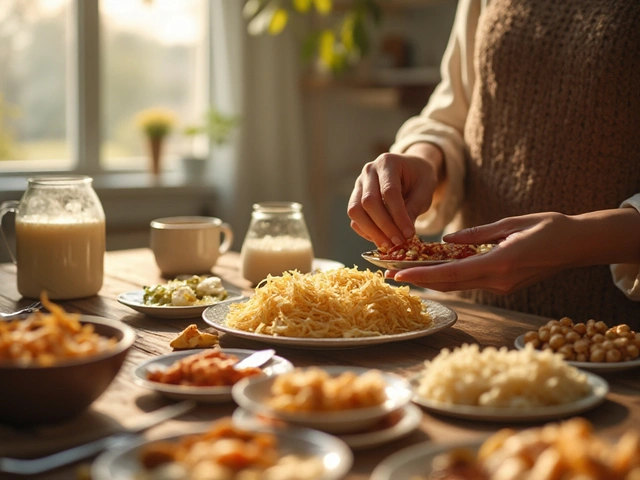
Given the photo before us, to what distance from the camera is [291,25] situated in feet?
13.8

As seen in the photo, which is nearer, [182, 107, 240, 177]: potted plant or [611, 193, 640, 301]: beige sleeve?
[611, 193, 640, 301]: beige sleeve

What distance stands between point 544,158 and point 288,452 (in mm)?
1227

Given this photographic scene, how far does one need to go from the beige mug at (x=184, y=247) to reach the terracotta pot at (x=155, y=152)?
221cm

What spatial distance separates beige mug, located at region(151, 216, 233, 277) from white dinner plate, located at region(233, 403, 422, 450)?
1041mm

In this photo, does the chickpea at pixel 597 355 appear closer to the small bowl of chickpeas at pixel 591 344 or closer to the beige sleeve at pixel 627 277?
the small bowl of chickpeas at pixel 591 344

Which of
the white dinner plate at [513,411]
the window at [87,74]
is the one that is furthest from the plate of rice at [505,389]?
the window at [87,74]

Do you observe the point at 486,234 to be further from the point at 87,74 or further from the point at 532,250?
the point at 87,74

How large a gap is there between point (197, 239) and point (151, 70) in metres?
2.61

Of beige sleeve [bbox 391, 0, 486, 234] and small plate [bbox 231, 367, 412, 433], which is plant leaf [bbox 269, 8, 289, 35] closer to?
beige sleeve [bbox 391, 0, 486, 234]

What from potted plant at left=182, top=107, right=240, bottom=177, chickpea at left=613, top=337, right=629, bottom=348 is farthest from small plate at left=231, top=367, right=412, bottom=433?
potted plant at left=182, top=107, right=240, bottom=177

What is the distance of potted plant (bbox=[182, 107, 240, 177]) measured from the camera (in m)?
3.93

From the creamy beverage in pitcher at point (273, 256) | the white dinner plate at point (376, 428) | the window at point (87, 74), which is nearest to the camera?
the white dinner plate at point (376, 428)

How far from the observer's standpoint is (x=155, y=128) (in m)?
3.94

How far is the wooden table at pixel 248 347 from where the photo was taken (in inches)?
33.0
